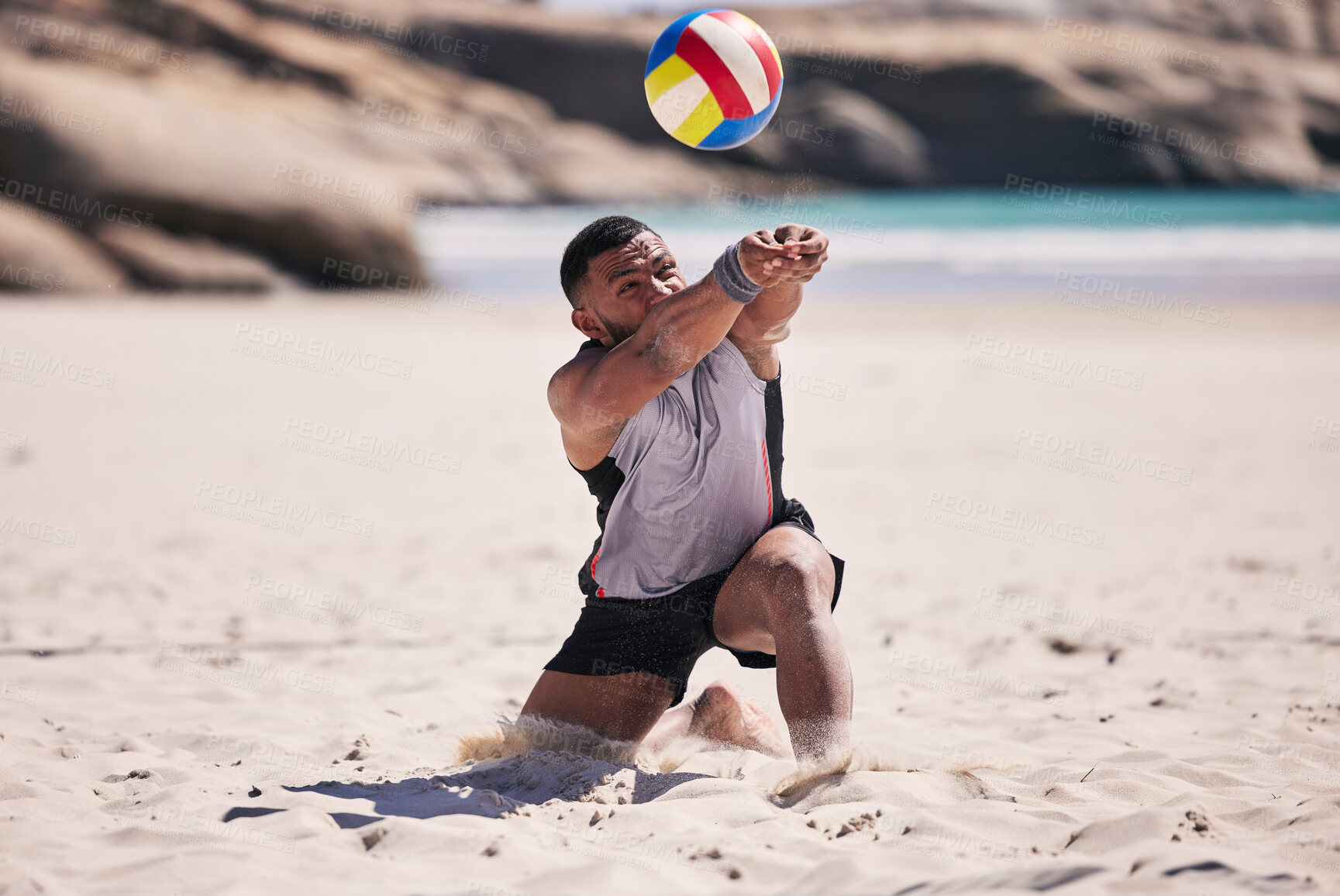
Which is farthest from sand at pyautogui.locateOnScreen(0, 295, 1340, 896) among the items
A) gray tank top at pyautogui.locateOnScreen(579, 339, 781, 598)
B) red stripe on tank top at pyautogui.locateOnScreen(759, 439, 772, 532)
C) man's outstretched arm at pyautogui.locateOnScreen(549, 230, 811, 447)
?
man's outstretched arm at pyautogui.locateOnScreen(549, 230, 811, 447)

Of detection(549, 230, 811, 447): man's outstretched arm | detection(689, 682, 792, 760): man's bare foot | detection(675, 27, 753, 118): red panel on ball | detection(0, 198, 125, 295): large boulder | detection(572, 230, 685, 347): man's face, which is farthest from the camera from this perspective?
detection(0, 198, 125, 295): large boulder

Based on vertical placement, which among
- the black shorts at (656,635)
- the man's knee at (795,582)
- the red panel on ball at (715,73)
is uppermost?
the red panel on ball at (715,73)

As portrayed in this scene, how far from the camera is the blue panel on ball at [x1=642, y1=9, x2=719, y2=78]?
11.1 ft

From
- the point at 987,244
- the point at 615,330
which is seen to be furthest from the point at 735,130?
the point at 987,244

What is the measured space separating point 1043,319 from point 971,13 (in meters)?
48.6

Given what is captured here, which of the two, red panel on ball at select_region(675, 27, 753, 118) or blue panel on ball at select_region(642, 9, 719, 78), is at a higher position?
blue panel on ball at select_region(642, 9, 719, 78)

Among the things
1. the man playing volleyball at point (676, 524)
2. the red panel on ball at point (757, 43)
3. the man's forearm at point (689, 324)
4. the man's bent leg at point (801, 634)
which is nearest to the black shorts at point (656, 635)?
the man playing volleyball at point (676, 524)

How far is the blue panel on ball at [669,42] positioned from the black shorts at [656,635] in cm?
145

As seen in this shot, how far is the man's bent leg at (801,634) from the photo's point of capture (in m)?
2.81

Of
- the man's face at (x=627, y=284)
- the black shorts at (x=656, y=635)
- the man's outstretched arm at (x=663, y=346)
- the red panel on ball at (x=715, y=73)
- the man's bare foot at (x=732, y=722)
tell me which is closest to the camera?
the man's outstretched arm at (x=663, y=346)

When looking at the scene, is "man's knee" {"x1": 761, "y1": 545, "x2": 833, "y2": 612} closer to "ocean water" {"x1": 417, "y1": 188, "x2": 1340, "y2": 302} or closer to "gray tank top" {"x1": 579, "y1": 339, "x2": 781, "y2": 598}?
"gray tank top" {"x1": 579, "y1": 339, "x2": 781, "y2": 598}

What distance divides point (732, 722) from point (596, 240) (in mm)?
1528

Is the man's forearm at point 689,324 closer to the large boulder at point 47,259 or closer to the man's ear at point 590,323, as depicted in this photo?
the man's ear at point 590,323

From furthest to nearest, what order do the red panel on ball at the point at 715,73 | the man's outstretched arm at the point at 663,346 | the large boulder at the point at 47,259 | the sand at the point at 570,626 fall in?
the large boulder at the point at 47,259
the red panel on ball at the point at 715,73
the man's outstretched arm at the point at 663,346
the sand at the point at 570,626
